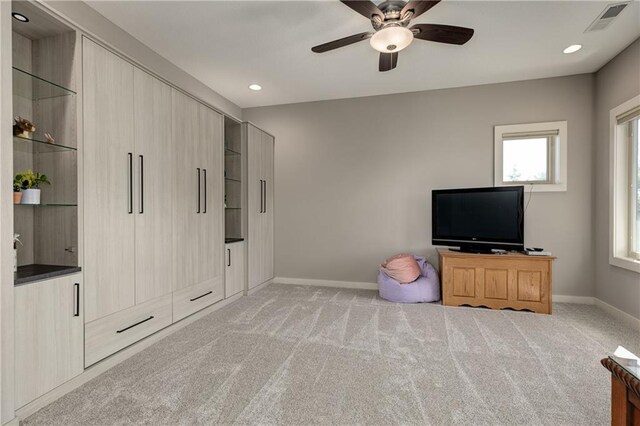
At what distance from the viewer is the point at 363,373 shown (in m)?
2.04

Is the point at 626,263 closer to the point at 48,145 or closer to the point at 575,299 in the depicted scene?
the point at 575,299

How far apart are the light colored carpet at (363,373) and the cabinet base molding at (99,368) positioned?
50 millimetres

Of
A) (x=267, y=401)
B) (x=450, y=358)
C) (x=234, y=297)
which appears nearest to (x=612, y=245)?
(x=450, y=358)

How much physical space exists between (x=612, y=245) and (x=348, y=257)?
9.97 ft

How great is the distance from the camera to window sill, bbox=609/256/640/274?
2.84m

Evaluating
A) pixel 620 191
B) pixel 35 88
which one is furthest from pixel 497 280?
pixel 35 88

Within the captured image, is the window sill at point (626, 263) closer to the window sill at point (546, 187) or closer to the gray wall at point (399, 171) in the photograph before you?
the gray wall at point (399, 171)

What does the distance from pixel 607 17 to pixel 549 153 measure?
65.8 inches

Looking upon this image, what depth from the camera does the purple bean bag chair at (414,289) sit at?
3625 mm

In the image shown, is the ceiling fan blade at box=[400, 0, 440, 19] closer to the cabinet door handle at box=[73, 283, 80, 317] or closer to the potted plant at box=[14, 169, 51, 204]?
the potted plant at box=[14, 169, 51, 204]

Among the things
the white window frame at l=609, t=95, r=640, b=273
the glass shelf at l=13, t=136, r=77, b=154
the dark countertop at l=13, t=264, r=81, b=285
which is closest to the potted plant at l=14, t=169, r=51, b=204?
the glass shelf at l=13, t=136, r=77, b=154

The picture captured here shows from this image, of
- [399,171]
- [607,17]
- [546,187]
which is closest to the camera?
[607,17]

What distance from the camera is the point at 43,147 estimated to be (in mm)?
1969

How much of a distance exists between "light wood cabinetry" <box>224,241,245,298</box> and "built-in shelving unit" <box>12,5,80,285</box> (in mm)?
1745
